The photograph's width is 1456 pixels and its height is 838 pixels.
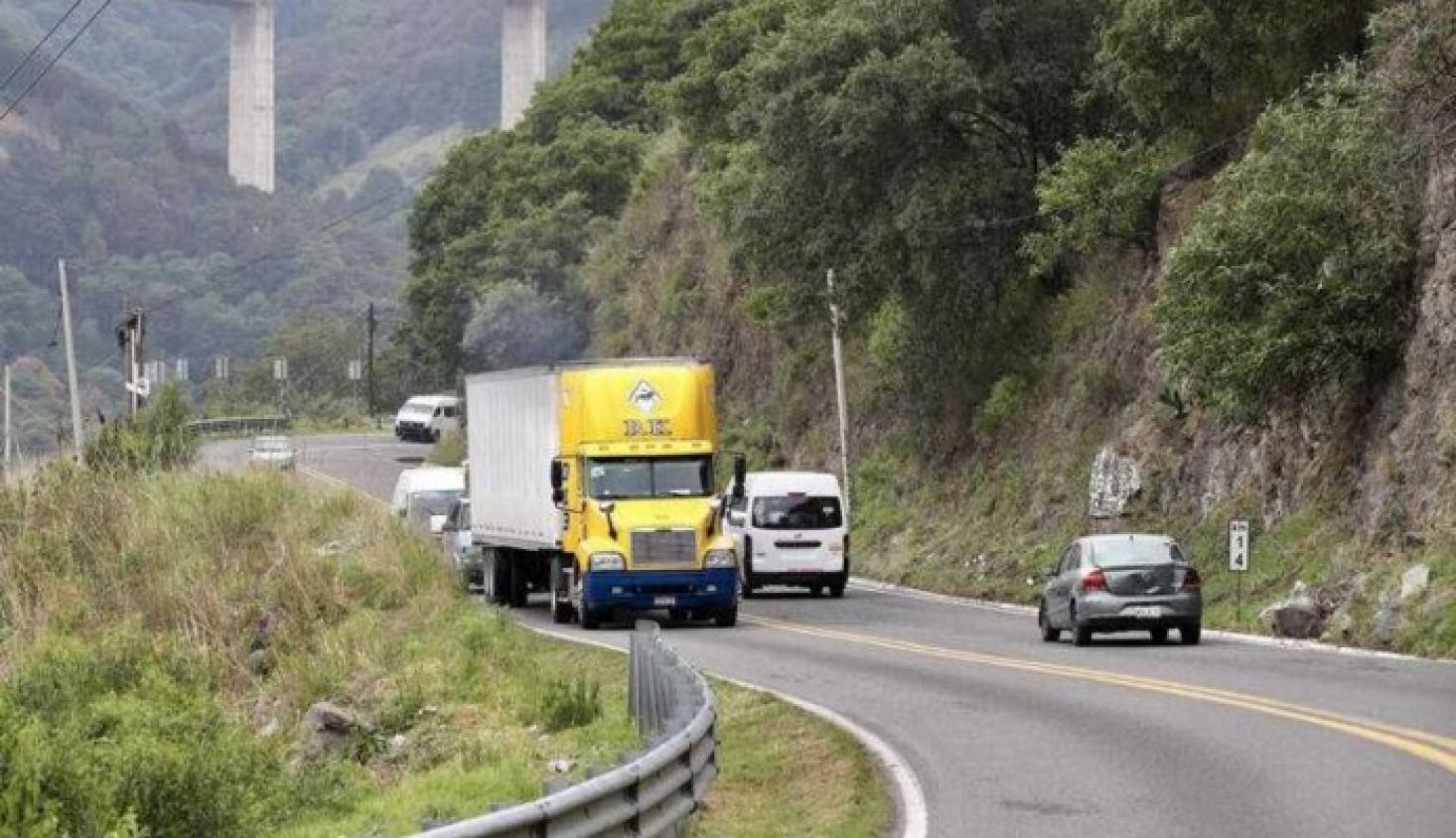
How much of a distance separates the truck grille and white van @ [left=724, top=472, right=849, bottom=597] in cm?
Answer: 1045

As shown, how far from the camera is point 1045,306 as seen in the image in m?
58.5

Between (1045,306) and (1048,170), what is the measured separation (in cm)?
631

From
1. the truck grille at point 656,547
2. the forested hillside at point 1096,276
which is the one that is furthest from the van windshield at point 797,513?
the truck grille at point 656,547

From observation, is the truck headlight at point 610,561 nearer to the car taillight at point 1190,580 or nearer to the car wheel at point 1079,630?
the car wheel at point 1079,630

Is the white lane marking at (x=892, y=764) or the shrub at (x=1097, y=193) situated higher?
the shrub at (x=1097, y=193)

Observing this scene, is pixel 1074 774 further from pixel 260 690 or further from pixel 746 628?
pixel 746 628

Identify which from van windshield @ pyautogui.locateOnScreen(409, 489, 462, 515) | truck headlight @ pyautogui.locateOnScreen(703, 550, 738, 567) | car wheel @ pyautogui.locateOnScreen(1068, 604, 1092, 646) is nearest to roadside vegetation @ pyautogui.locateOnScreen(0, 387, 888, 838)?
truck headlight @ pyautogui.locateOnScreen(703, 550, 738, 567)

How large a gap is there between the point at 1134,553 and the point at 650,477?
7.54m

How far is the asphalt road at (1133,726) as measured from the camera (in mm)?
15438

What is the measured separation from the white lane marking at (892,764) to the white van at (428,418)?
258ft

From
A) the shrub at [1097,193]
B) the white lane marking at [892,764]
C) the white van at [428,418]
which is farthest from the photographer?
the white van at [428,418]

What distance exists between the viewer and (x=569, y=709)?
23578mm

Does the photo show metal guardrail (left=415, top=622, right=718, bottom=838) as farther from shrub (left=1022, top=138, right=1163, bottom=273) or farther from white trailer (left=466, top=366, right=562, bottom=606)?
shrub (left=1022, top=138, right=1163, bottom=273)

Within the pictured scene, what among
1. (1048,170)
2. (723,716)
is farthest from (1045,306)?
(723,716)
